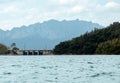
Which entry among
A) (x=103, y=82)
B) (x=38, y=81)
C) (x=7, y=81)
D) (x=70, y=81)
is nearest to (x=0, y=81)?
(x=7, y=81)

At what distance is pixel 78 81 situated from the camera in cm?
4322

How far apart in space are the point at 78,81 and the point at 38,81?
4.35m

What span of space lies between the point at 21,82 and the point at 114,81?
9868 mm

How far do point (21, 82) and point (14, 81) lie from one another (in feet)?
4.85

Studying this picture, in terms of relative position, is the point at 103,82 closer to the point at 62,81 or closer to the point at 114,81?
the point at 114,81

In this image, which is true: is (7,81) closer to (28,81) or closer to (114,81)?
(28,81)

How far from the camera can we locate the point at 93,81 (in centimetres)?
4300

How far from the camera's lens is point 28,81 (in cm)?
4369

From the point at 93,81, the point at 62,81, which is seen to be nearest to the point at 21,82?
the point at 62,81

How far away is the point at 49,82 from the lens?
42625mm

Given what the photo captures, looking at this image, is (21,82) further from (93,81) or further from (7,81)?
(93,81)

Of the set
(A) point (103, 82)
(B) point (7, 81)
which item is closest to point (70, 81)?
(A) point (103, 82)

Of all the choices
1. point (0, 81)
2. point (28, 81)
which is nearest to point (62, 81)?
point (28, 81)

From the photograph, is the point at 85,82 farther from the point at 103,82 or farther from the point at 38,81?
the point at 38,81
